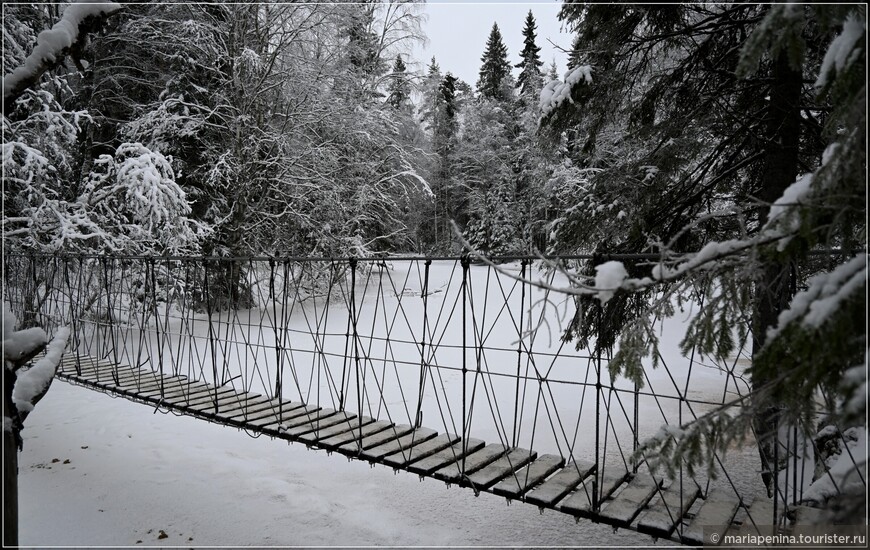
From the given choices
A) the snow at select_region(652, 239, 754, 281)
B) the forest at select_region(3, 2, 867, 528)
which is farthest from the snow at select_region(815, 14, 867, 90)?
the snow at select_region(652, 239, 754, 281)

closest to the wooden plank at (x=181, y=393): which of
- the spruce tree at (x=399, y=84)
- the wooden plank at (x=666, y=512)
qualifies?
the wooden plank at (x=666, y=512)

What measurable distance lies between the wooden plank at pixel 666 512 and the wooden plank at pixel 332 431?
1.29 m

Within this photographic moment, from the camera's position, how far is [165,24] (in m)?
8.30

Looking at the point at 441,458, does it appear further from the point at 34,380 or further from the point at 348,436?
the point at 34,380

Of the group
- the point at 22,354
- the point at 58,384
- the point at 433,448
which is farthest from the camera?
the point at 58,384

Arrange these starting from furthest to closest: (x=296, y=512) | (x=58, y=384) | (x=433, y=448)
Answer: (x=58, y=384) < (x=296, y=512) < (x=433, y=448)

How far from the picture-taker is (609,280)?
1.21m

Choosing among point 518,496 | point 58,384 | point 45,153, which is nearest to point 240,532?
point 518,496

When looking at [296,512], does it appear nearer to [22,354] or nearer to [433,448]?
[433,448]

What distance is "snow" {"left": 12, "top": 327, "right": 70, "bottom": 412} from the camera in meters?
2.14

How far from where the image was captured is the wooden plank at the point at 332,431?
2583 mm

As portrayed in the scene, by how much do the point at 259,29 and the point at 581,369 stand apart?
24.3 feet

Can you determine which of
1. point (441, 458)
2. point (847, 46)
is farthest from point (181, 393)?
point (847, 46)

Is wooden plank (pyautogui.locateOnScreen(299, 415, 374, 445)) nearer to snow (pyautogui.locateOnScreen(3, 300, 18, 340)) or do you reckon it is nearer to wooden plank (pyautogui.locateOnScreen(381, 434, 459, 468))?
wooden plank (pyautogui.locateOnScreen(381, 434, 459, 468))
